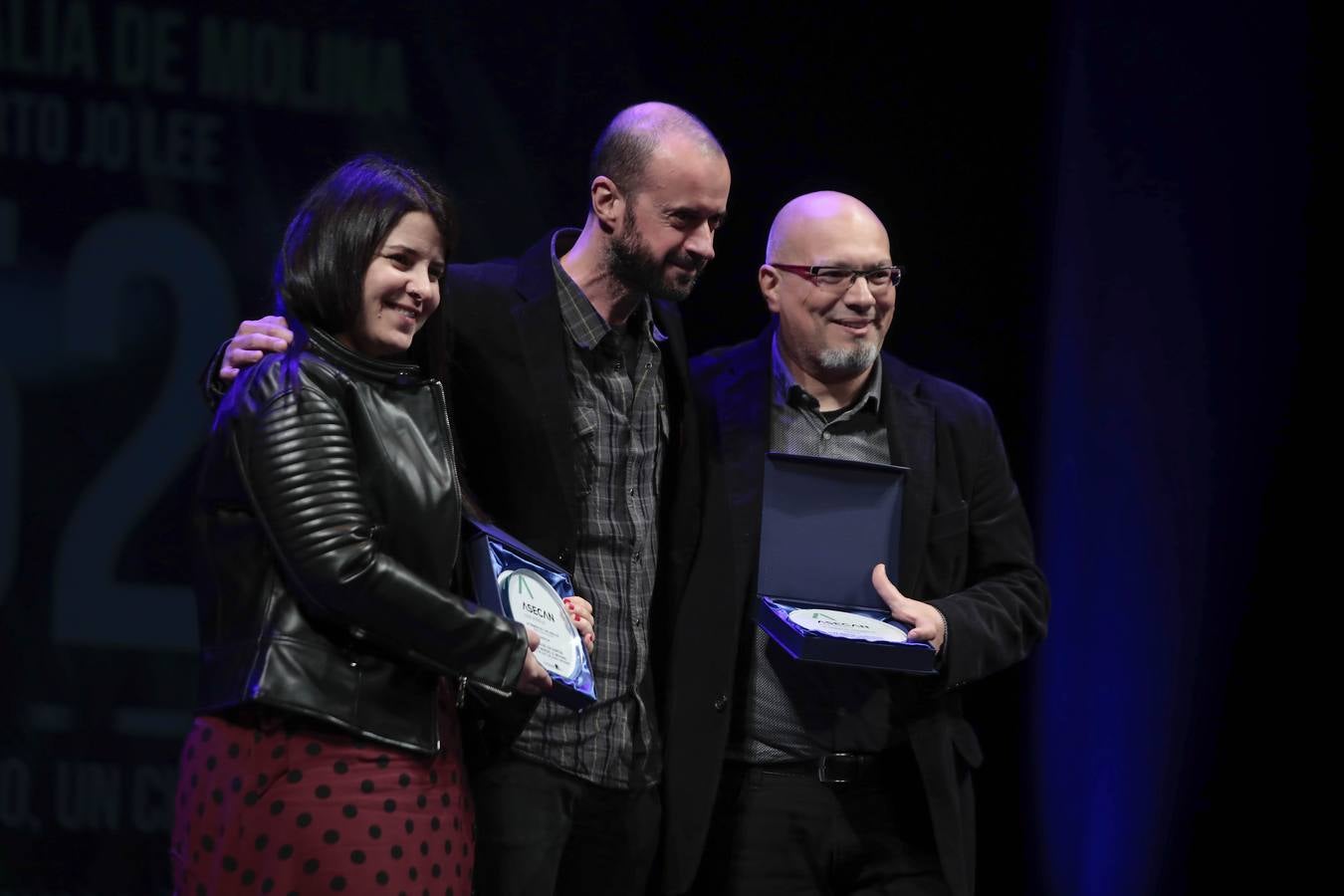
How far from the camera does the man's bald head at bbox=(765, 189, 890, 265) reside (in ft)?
8.84

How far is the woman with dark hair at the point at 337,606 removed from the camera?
1.72 meters

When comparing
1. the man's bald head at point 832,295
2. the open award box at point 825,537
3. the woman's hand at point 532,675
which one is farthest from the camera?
the man's bald head at point 832,295

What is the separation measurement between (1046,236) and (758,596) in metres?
1.83

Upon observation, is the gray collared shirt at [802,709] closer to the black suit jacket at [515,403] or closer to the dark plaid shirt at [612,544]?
the dark plaid shirt at [612,544]

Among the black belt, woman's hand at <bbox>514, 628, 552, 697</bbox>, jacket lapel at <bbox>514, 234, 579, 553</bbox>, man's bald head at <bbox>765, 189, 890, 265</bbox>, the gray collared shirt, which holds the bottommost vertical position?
the black belt

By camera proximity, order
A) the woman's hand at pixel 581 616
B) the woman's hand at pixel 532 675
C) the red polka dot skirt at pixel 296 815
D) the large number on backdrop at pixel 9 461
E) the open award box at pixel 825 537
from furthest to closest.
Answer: the large number on backdrop at pixel 9 461, the open award box at pixel 825 537, the woman's hand at pixel 581 616, the woman's hand at pixel 532 675, the red polka dot skirt at pixel 296 815

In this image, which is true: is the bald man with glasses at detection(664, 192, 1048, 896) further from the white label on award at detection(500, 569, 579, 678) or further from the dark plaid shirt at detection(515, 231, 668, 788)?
the white label on award at detection(500, 569, 579, 678)

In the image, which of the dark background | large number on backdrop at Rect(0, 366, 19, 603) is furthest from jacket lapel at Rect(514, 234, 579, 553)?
large number on backdrop at Rect(0, 366, 19, 603)

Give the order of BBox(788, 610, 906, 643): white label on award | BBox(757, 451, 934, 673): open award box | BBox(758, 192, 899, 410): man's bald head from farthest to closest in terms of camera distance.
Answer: BBox(758, 192, 899, 410): man's bald head → BBox(757, 451, 934, 673): open award box → BBox(788, 610, 906, 643): white label on award

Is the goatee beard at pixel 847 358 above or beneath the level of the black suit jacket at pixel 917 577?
above

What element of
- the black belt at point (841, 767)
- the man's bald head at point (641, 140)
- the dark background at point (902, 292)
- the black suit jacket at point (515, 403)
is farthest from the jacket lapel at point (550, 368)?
the dark background at point (902, 292)

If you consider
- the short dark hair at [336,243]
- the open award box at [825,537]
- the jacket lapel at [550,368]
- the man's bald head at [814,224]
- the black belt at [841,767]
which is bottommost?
the black belt at [841,767]

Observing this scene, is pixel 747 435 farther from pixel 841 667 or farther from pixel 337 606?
pixel 337 606

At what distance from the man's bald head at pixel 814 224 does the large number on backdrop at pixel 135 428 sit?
147 centimetres
